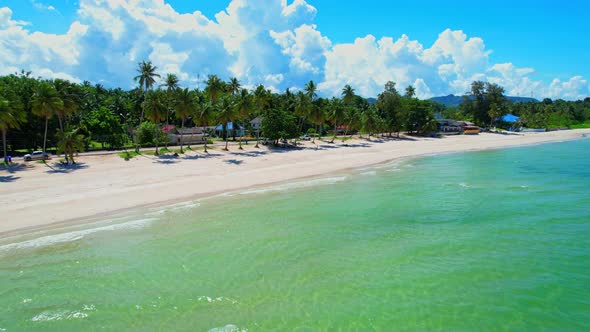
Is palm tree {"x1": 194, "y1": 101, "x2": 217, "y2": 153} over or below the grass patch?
over

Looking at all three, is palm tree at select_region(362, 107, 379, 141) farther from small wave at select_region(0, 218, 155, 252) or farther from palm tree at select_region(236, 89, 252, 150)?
small wave at select_region(0, 218, 155, 252)

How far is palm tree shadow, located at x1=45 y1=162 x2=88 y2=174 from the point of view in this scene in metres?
34.7

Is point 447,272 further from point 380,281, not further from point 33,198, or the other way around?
point 33,198

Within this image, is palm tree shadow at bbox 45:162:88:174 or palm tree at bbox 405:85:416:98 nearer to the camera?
palm tree shadow at bbox 45:162:88:174

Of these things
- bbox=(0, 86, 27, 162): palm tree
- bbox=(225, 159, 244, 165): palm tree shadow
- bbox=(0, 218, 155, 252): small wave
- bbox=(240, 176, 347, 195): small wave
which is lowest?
bbox=(0, 218, 155, 252): small wave

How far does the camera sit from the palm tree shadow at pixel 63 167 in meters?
34.7

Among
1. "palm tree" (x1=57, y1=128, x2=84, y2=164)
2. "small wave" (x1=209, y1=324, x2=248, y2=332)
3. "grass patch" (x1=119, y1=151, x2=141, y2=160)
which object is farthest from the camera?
"grass patch" (x1=119, y1=151, x2=141, y2=160)

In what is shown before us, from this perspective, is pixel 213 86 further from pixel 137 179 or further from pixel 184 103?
pixel 137 179

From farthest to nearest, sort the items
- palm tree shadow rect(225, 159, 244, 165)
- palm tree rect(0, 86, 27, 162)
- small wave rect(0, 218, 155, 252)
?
palm tree shadow rect(225, 159, 244, 165) < palm tree rect(0, 86, 27, 162) < small wave rect(0, 218, 155, 252)

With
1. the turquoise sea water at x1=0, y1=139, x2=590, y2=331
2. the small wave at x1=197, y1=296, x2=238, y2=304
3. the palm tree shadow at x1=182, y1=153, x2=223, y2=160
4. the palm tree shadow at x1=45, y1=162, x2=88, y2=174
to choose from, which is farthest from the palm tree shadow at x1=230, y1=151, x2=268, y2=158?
the small wave at x1=197, y1=296, x2=238, y2=304

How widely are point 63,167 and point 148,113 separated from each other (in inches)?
572

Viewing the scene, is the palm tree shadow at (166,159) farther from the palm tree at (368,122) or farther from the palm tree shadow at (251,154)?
the palm tree at (368,122)

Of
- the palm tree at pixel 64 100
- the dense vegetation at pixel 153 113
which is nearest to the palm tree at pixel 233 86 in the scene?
the dense vegetation at pixel 153 113

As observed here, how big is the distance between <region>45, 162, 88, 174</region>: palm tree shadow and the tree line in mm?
1506
